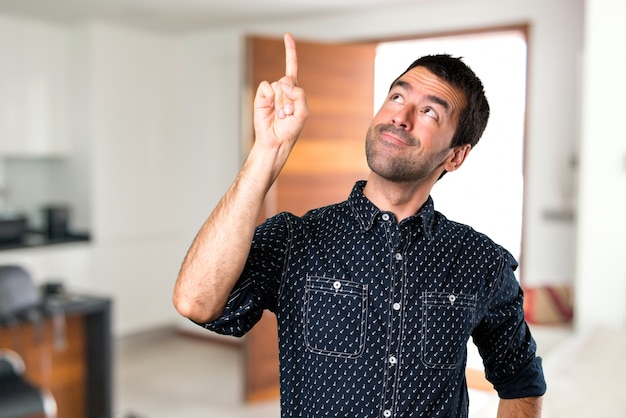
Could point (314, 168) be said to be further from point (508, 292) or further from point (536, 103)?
point (508, 292)

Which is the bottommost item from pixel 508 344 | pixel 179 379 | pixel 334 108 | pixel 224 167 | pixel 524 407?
pixel 179 379

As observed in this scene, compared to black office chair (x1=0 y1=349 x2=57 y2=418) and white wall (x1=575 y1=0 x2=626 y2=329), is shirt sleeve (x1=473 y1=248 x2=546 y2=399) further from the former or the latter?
black office chair (x1=0 y1=349 x2=57 y2=418)

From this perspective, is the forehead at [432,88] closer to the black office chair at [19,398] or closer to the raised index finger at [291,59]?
the raised index finger at [291,59]

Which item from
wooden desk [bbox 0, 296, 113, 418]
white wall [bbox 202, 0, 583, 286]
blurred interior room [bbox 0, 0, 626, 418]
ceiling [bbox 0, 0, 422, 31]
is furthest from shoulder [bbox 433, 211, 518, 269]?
ceiling [bbox 0, 0, 422, 31]

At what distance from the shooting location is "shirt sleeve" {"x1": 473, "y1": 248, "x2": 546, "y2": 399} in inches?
46.8

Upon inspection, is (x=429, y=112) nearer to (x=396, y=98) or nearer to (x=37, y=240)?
(x=396, y=98)

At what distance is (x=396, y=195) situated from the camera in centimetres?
113

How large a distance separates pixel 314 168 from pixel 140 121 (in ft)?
6.17

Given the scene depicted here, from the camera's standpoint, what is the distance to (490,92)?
9.07 ft

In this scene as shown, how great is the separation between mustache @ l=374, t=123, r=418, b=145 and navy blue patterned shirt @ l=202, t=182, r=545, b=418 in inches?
5.0

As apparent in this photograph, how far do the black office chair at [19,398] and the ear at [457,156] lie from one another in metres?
2.06

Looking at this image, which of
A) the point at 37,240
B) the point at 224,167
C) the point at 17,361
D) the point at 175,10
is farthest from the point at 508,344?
the point at 37,240

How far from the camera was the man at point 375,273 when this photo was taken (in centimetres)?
100

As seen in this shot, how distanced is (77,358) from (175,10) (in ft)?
7.42
